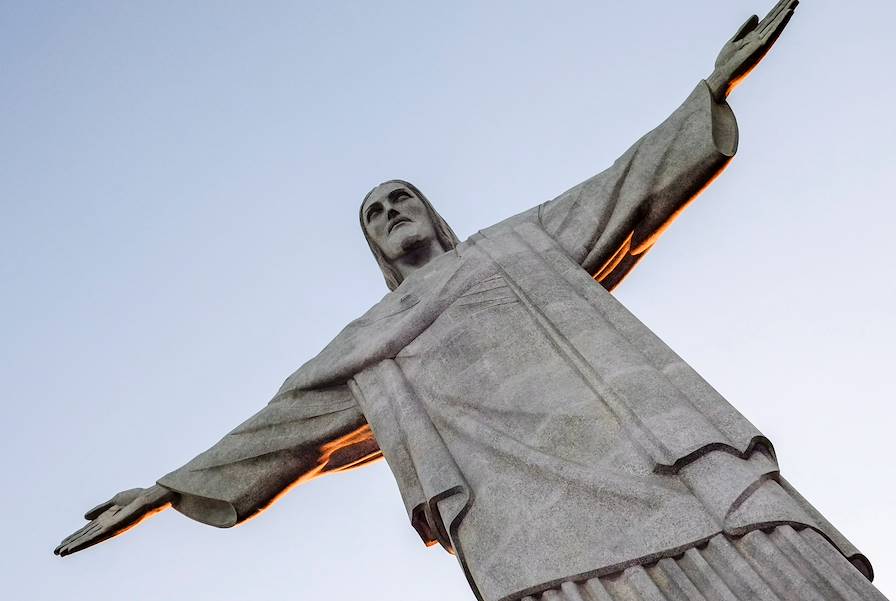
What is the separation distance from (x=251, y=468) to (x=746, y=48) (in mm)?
4726

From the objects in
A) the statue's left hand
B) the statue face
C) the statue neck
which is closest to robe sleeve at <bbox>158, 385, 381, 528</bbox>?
the statue neck

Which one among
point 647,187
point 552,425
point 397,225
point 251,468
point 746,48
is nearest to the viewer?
point 552,425

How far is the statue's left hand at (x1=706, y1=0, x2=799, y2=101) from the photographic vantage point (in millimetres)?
6875

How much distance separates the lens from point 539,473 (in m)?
5.36

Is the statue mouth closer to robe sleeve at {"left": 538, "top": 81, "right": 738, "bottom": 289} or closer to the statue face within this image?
the statue face

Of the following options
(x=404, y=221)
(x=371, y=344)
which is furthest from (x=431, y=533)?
(x=404, y=221)

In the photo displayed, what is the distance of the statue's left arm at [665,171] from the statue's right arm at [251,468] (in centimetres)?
215

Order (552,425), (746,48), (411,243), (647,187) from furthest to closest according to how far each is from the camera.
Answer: (411,243) < (647,187) < (746,48) < (552,425)

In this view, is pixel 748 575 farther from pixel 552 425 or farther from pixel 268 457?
pixel 268 457

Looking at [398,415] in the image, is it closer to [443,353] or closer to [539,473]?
[443,353]

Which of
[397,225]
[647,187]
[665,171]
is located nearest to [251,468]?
[397,225]

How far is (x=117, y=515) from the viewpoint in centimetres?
739

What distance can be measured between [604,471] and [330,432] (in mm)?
2712

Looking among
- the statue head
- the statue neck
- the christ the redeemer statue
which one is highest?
the statue head
